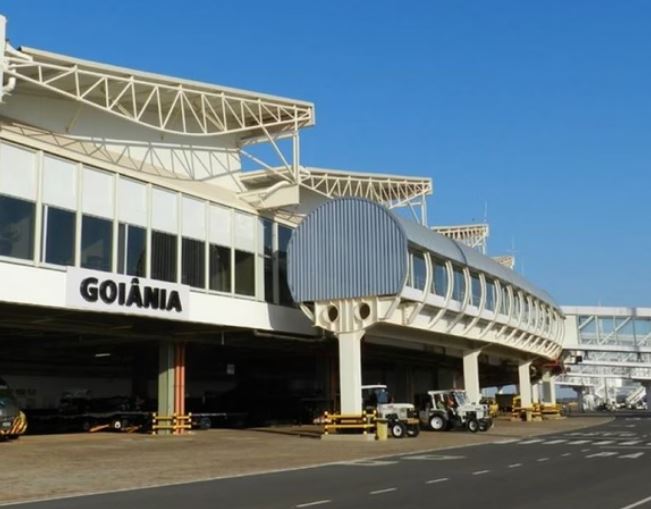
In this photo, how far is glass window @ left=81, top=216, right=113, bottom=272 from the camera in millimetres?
29784

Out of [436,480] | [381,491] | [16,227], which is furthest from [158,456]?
[381,491]

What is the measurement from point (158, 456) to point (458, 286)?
77.6ft

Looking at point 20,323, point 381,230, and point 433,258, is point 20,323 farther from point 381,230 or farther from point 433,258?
point 433,258

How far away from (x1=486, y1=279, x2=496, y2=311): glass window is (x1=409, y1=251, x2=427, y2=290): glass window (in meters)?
11.6

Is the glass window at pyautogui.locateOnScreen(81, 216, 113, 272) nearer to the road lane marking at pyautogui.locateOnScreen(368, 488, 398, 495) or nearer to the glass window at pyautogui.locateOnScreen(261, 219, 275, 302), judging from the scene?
the glass window at pyautogui.locateOnScreen(261, 219, 275, 302)

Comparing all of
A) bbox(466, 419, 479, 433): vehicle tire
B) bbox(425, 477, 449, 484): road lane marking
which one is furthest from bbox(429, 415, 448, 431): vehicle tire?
bbox(425, 477, 449, 484): road lane marking

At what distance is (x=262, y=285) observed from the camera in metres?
39.4

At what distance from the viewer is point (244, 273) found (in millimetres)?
38406

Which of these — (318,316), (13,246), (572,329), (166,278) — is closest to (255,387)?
(318,316)

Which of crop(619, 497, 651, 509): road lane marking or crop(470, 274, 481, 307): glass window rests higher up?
crop(470, 274, 481, 307): glass window

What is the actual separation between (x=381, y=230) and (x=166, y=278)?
1022cm

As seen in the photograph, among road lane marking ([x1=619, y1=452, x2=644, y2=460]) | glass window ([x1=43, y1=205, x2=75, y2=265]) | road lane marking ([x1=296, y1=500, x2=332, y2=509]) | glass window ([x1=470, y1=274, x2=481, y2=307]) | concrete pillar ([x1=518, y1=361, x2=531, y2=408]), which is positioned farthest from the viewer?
concrete pillar ([x1=518, y1=361, x2=531, y2=408])

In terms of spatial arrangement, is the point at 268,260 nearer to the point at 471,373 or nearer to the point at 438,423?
the point at 438,423

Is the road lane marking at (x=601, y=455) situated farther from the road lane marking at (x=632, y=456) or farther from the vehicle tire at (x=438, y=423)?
the vehicle tire at (x=438, y=423)
